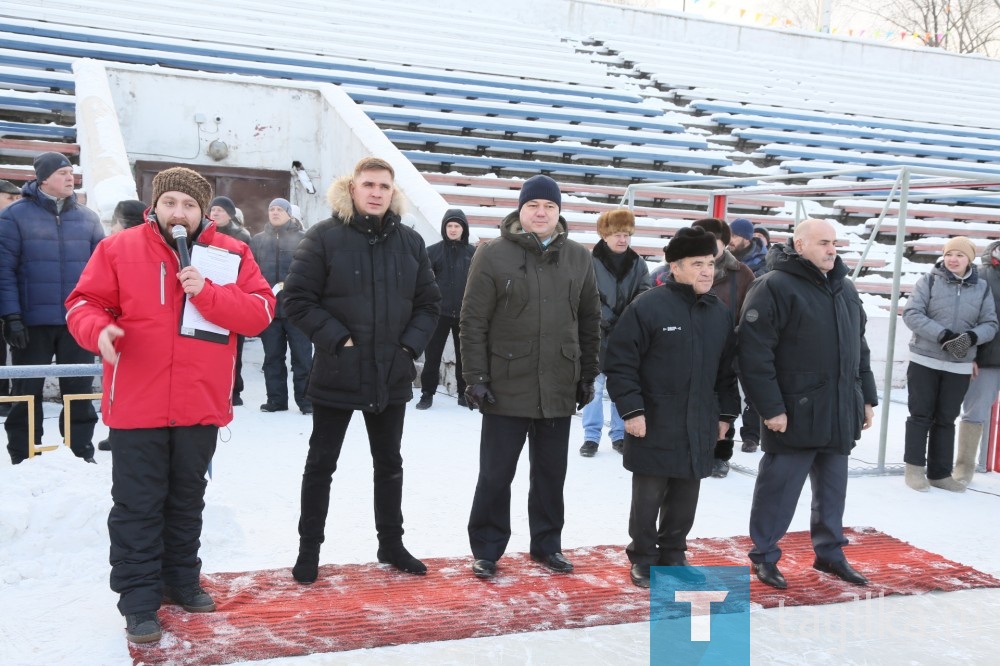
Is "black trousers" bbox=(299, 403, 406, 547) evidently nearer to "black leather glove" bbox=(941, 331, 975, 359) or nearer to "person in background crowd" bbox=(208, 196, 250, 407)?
"person in background crowd" bbox=(208, 196, 250, 407)

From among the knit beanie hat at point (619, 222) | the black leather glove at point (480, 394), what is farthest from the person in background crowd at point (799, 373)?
the knit beanie hat at point (619, 222)

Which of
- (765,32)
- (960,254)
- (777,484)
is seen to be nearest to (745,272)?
(960,254)

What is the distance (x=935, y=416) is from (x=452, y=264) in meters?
3.73

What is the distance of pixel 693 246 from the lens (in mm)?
3832

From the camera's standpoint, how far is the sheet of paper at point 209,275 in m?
3.16

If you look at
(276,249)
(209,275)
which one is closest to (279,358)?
(276,249)

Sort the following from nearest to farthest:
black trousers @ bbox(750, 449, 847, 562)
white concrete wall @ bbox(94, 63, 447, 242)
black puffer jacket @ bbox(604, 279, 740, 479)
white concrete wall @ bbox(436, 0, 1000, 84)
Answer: black puffer jacket @ bbox(604, 279, 740, 479) → black trousers @ bbox(750, 449, 847, 562) → white concrete wall @ bbox(94, 63, 447, 242) → white concrete wall @ bbox(436, 0, 1000, 84)

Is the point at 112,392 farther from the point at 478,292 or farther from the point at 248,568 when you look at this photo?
the point at 478,292

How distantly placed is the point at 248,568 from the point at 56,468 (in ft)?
3.75

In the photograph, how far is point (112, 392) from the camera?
3.15m

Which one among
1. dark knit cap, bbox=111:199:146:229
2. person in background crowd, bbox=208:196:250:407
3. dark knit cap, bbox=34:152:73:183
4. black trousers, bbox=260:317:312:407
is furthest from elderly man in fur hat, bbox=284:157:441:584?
black trousers, bbox=260:317:312:407

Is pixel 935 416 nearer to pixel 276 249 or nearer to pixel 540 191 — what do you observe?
pixel 540 191

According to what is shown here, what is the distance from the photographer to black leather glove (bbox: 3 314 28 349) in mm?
5379

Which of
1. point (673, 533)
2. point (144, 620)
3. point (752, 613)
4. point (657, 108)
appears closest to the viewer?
point (144, 620)
